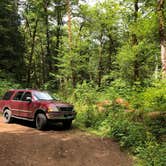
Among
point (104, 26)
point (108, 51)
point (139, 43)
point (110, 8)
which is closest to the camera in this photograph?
point (139, 43)

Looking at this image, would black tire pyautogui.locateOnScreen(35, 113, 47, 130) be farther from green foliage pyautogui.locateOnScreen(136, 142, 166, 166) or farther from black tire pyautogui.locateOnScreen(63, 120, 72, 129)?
green foliage pyautogui.locateOnScreen(136, 142, 166, 166)

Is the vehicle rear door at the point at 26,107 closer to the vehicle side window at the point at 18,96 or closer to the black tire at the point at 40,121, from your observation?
the vehicle side window at the point at 18,96

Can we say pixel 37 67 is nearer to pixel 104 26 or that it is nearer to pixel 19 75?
pixel 19 75

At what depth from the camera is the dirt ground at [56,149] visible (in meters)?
8.71

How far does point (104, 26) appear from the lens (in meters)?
31.7

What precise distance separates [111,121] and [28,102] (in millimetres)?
4362

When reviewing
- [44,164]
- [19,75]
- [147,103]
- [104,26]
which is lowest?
[44,164]

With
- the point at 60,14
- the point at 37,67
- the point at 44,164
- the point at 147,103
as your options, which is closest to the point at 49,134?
the point at 44,164

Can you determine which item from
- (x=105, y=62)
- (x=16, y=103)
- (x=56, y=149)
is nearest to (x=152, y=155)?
(x=56, y=149)

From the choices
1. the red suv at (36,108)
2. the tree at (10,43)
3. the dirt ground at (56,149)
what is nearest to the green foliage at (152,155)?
the dirt ground at (56,149)

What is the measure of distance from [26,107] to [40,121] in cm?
131

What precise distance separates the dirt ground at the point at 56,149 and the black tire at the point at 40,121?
30cm

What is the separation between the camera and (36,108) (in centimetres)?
1305

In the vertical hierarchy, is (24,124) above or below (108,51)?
below
